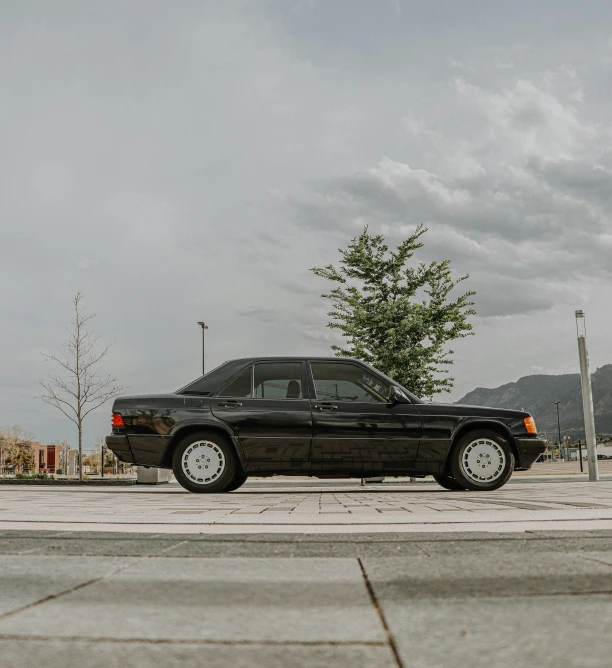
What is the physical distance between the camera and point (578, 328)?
503 inches

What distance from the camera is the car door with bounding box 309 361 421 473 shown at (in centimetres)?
746

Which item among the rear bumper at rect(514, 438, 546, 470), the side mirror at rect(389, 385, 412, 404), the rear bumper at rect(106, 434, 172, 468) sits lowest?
the rear bumper at rect(514, 438, 546, 470)

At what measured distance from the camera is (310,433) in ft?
24.5

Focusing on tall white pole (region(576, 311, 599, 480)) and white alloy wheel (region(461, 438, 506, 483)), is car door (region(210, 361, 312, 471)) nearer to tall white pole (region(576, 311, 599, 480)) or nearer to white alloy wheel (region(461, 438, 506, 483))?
white alloy wheel (region(461, 438, 506, 483))

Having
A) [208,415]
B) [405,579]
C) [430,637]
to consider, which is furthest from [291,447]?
[430,637]

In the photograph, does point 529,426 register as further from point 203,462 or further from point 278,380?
point 203,462

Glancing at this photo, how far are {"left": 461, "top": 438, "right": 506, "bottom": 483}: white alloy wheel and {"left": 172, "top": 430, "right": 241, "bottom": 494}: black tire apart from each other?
272cm

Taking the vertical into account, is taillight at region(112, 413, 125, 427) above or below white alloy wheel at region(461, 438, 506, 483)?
above

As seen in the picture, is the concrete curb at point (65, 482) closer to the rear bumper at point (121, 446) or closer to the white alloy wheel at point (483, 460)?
the rear bumper at point (121, 446)

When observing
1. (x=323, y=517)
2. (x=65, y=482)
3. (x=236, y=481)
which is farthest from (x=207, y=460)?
(x=65, y=482)

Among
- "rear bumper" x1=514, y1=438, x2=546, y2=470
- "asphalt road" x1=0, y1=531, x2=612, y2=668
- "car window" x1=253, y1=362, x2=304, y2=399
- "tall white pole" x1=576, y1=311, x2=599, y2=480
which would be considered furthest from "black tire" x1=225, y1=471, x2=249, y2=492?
"tall white pole" x1=576, y1=311, x2=599, y2=480

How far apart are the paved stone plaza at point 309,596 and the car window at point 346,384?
12.4 feet

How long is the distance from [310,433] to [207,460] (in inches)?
47.9

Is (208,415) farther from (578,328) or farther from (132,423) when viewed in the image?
(578,328)
